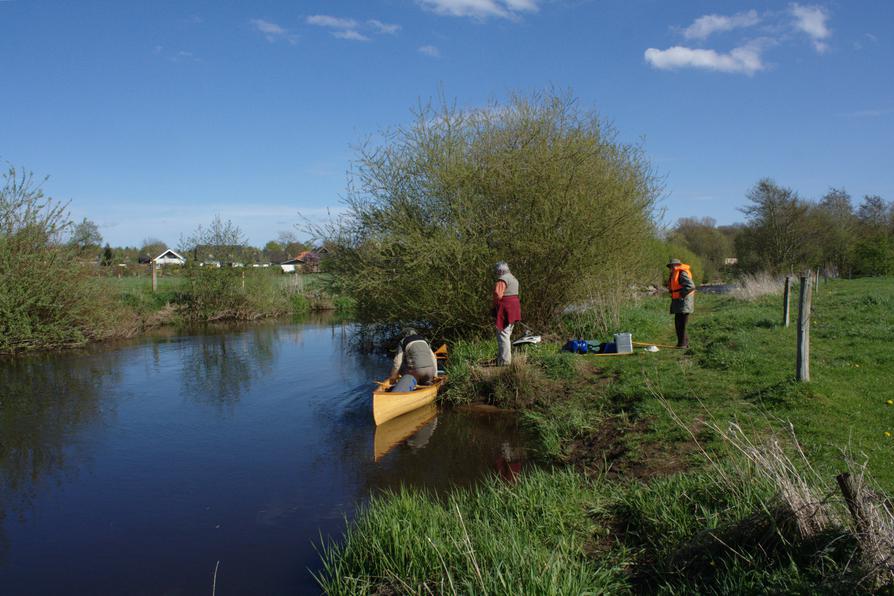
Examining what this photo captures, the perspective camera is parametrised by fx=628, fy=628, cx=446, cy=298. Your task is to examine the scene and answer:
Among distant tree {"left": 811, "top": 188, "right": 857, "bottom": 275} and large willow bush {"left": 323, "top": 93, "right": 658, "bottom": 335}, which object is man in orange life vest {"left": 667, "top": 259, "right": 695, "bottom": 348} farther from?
distant tree {"left": 811, "top": 188, "right": 857, "bottom": 275}

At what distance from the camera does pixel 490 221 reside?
42.0 ft

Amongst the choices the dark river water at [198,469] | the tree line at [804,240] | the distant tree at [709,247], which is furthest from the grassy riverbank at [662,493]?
the distant tree at [709,247]

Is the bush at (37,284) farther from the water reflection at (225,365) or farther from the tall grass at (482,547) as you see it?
the tall grass at (482,547)

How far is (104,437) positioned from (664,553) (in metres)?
8.67

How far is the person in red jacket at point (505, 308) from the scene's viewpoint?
11.0 metres

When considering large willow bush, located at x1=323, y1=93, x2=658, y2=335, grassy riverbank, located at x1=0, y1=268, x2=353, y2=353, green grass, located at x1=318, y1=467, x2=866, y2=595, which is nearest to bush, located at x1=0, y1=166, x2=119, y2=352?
grassy riverbank, located at x1=0, y1=268, x2=353, y2=353

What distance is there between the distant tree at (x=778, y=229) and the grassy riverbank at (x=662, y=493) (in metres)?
25.3

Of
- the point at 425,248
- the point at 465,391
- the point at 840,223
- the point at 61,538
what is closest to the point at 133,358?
the point at 425,248

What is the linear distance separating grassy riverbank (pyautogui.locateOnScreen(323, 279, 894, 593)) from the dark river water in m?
0.83

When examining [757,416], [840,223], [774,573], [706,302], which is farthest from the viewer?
[840,223]

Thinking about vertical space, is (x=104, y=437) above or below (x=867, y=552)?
below

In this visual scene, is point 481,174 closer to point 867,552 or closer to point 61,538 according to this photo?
point 61,538

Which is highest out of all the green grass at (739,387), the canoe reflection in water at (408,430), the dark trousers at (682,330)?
the dark trousers at (682,330)

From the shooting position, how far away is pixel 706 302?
22.2 metres
